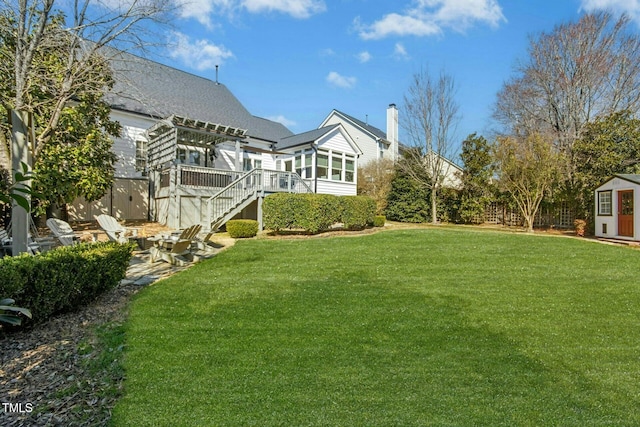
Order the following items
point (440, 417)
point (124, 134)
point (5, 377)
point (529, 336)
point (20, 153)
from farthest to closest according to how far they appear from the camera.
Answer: point (124, 134) < point (20, 153) < point (529, 336) < point (5, 377) < point (440, 417)

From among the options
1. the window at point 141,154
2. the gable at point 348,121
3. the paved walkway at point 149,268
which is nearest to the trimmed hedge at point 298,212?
the paved walkway at point 149,268

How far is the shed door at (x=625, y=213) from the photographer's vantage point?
14.3 metres

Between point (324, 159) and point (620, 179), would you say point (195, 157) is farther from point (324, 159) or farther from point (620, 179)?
point (620, 179)

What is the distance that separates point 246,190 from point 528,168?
43.1 ft

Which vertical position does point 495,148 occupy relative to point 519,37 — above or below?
below

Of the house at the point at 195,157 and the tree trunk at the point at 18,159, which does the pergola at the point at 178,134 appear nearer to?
the house at the point at 195,157

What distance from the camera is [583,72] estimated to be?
18938 millimetres

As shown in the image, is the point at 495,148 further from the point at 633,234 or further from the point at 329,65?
the point at 329,65

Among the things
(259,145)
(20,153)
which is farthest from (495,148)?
(20,153)

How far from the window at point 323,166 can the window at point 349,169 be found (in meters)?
1.51

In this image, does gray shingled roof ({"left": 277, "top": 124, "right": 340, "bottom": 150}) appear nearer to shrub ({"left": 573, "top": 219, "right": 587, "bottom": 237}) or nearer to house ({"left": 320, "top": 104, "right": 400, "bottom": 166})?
house ({"left": 320, "top": 104, "right": 400, "bottom": 166})

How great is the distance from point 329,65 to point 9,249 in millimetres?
15837

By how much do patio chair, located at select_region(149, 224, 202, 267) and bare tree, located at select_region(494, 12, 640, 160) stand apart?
757 inches

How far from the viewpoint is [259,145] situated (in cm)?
2086
